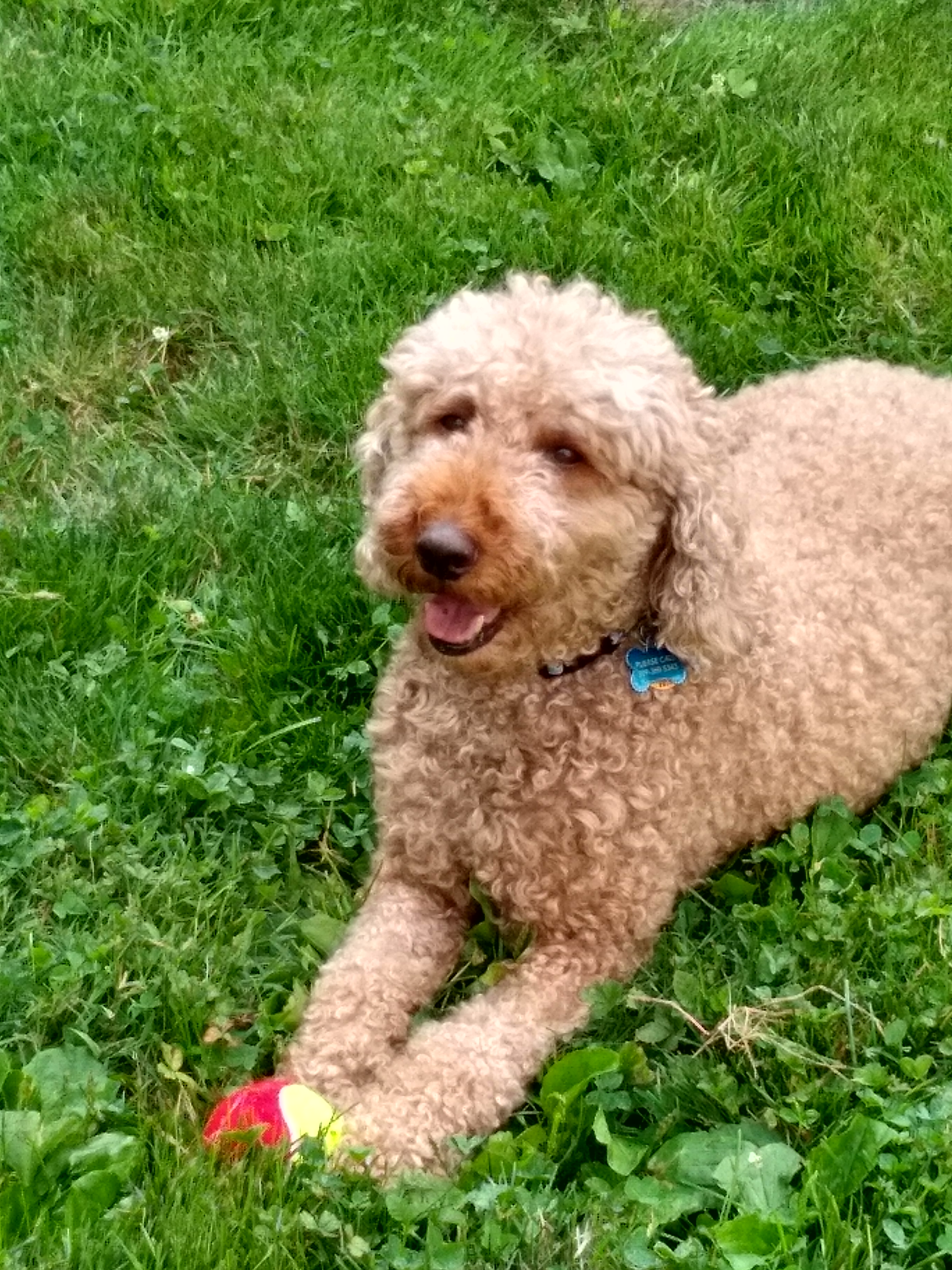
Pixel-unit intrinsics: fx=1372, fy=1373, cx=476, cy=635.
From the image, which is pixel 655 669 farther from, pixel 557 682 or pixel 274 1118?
pixel 274 1118

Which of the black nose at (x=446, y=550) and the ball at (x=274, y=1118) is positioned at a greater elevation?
the black nose at (x=446, y=550)

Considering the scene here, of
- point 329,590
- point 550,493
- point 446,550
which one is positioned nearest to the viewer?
point 446,550

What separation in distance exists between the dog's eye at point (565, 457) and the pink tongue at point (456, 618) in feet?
0.94

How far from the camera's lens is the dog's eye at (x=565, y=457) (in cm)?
242

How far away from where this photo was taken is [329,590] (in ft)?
11.0

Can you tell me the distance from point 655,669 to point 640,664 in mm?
30

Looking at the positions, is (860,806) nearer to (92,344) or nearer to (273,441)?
(273,441)

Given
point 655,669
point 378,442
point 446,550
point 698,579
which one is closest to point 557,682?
point 655,669

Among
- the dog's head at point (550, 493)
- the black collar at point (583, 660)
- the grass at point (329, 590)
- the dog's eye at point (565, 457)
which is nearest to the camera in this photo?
the grass at point (329, 590)

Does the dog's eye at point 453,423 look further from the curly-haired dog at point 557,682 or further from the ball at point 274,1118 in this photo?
the ball at point 274,1118

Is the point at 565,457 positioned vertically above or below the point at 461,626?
above

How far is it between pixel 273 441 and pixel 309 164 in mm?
1098

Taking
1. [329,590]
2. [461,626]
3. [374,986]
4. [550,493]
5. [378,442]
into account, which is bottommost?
[374,986]

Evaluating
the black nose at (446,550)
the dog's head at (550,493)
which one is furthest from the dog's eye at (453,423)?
the black nose at (446,550)
